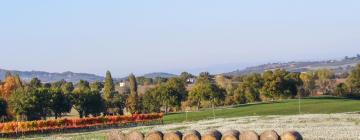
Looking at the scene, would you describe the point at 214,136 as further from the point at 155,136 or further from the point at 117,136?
the point at 117,136

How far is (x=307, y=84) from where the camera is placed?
615 feet

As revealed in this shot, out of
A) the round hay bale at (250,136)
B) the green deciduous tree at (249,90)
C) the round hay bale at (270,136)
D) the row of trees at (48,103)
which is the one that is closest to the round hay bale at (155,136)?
the round hay bale at (250,136)

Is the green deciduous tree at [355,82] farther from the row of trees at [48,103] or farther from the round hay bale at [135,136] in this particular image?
the round hay bale at [135,136]

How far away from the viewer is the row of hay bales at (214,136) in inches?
950

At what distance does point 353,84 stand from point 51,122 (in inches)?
3354

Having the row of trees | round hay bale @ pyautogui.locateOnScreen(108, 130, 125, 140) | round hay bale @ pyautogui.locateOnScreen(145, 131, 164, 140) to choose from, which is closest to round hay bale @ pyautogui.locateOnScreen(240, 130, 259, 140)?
round hay bale @ pyautogui.locateOnScreen(145, 131, 164, 140)

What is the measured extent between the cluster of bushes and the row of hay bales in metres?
62.6

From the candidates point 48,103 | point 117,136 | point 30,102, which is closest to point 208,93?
point 48,103

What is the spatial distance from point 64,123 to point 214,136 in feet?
231

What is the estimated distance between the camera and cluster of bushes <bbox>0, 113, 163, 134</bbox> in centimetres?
8894

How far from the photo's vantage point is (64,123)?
308 feet

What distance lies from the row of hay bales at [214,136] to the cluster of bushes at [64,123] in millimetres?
62585

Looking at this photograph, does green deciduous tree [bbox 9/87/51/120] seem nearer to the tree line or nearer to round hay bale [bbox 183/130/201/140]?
the tree line

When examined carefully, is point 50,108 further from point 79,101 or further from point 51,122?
point 51,122
